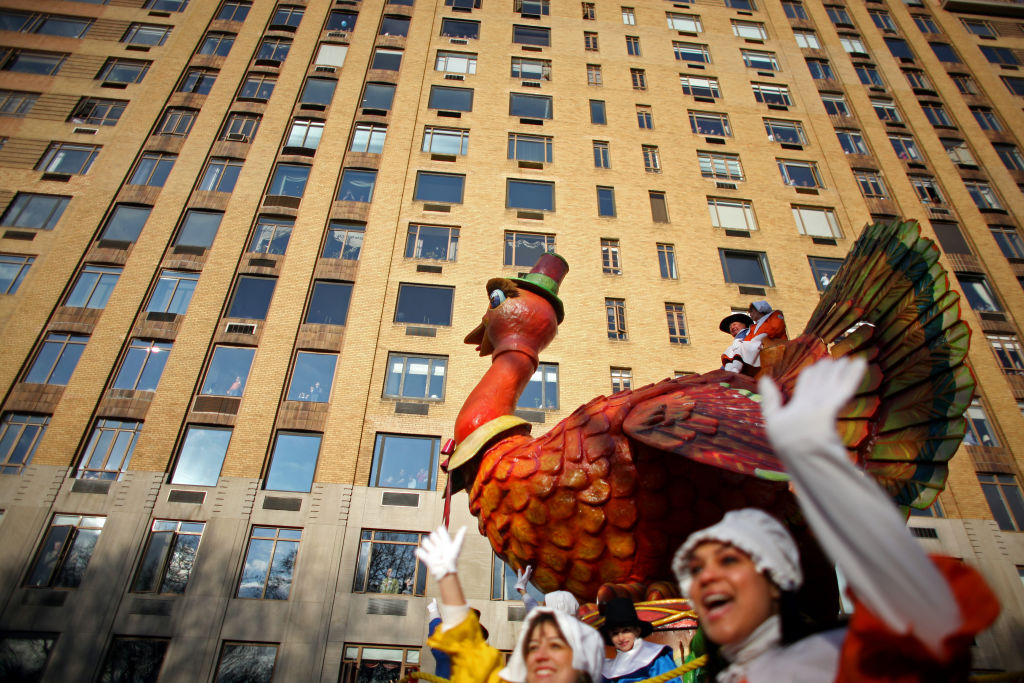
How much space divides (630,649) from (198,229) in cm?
1814

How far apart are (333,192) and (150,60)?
9.71m

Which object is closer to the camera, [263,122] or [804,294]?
[804,294]

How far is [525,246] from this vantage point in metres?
17.4

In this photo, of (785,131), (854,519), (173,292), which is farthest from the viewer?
(785,131)

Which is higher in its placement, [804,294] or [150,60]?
[150,60]

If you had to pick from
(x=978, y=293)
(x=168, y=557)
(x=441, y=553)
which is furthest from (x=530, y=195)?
(x=441, y=553)

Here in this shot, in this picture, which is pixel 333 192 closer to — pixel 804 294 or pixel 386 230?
pixel 386 230

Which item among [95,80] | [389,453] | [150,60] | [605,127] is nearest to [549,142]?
[605,127]

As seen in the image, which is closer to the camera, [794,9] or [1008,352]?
[1008,352]

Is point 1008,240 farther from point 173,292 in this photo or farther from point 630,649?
point 173,292

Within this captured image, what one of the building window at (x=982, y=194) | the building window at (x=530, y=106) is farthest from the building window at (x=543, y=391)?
the building window at (x=982, y=194)

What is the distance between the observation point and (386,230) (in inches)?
679

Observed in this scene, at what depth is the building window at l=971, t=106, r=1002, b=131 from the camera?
866 inches

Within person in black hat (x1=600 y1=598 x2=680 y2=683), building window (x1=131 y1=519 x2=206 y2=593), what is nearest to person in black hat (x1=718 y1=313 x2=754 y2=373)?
person in black hat (x1=600 y1=598 x2=680 y2=683)
